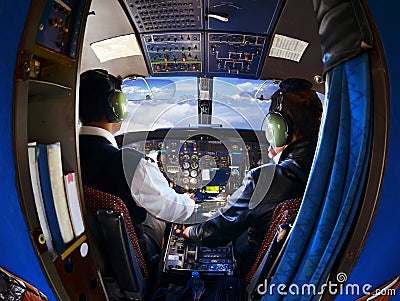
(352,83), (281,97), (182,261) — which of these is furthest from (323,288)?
(182,261)

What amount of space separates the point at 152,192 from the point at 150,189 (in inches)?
1.1

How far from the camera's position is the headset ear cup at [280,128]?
2055 mm

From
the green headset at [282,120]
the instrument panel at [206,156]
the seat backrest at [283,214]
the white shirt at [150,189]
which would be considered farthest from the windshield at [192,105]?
the seat backrest at [283,214]

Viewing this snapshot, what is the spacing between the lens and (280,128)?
208 cm

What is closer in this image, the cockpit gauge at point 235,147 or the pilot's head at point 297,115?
the pilot's head at point 297,115

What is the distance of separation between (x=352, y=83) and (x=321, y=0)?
32cm

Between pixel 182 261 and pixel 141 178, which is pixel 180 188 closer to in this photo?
pixel 182 261

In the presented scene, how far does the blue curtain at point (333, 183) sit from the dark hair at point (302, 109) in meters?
0.94

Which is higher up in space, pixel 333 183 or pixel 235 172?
pixel 333 183

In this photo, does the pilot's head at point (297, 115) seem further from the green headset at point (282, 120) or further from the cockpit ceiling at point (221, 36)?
the cockpit ceiling at point (221, 36)

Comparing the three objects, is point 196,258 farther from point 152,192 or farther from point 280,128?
point 280,128

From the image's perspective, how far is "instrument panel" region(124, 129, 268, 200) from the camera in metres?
3.39

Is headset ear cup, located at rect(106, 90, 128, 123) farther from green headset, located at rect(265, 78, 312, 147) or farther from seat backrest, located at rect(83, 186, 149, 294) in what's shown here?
green headset, located at rect(265, 78, 312, 147)

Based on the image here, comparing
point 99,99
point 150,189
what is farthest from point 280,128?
point 99,99
